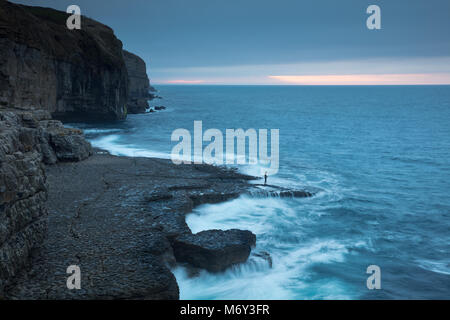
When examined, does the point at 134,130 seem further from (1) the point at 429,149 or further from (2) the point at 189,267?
(2) the point at 189,267

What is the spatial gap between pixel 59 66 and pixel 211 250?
38.5 metres

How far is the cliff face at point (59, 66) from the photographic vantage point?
33.7 metres

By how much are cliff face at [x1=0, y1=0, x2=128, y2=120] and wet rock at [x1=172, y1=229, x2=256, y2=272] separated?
19.6 m

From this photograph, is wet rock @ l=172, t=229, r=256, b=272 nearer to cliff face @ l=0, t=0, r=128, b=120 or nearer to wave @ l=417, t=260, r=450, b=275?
wave @ l=417, t=260, r=450, b=275

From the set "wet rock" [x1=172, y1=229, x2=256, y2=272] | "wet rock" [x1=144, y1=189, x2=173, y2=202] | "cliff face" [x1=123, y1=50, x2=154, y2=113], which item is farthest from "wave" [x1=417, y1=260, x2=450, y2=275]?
"cliff face" [x1=123, y1=50, x2=154, y2=113]

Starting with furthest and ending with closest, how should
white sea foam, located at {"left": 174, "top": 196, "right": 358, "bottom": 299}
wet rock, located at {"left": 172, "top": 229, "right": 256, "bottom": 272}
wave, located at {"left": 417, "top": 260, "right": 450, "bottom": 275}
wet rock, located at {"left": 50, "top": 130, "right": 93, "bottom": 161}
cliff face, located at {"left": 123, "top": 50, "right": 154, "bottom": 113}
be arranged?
cliff face, located at {"left": 123, "top": 50, "right": 154, "bottom": 113} < wet rock, located at {"left": 50, "top": 130, "right": 93, "bottom": 161} < wave, located at {"left": 417, "top": 260, "right": 450, "bottom": 275} < wet rock, located at {"left": 172, "top": 229, "right": 256, "bottom": 272} < white sea foam, located at {"left": 174, "top": 196, "right": 358, "bottom": 299}

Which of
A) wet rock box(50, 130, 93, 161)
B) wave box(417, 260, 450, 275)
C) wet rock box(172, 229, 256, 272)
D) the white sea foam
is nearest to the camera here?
the white sea foam

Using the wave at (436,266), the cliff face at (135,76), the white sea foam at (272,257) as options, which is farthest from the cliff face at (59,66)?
the cliff face at (135,76)

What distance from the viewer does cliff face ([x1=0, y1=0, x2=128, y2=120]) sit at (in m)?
33.7

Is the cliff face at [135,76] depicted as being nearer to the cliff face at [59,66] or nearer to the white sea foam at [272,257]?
the cliff face at [59,66]

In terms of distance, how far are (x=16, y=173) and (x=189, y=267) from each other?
22.4 ft

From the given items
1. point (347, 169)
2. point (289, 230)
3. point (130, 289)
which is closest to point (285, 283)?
point (289, 230)

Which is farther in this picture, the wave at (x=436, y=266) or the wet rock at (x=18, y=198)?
the wave at (x=436, y=266)

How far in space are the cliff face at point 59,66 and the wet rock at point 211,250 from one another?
19.6 meters
